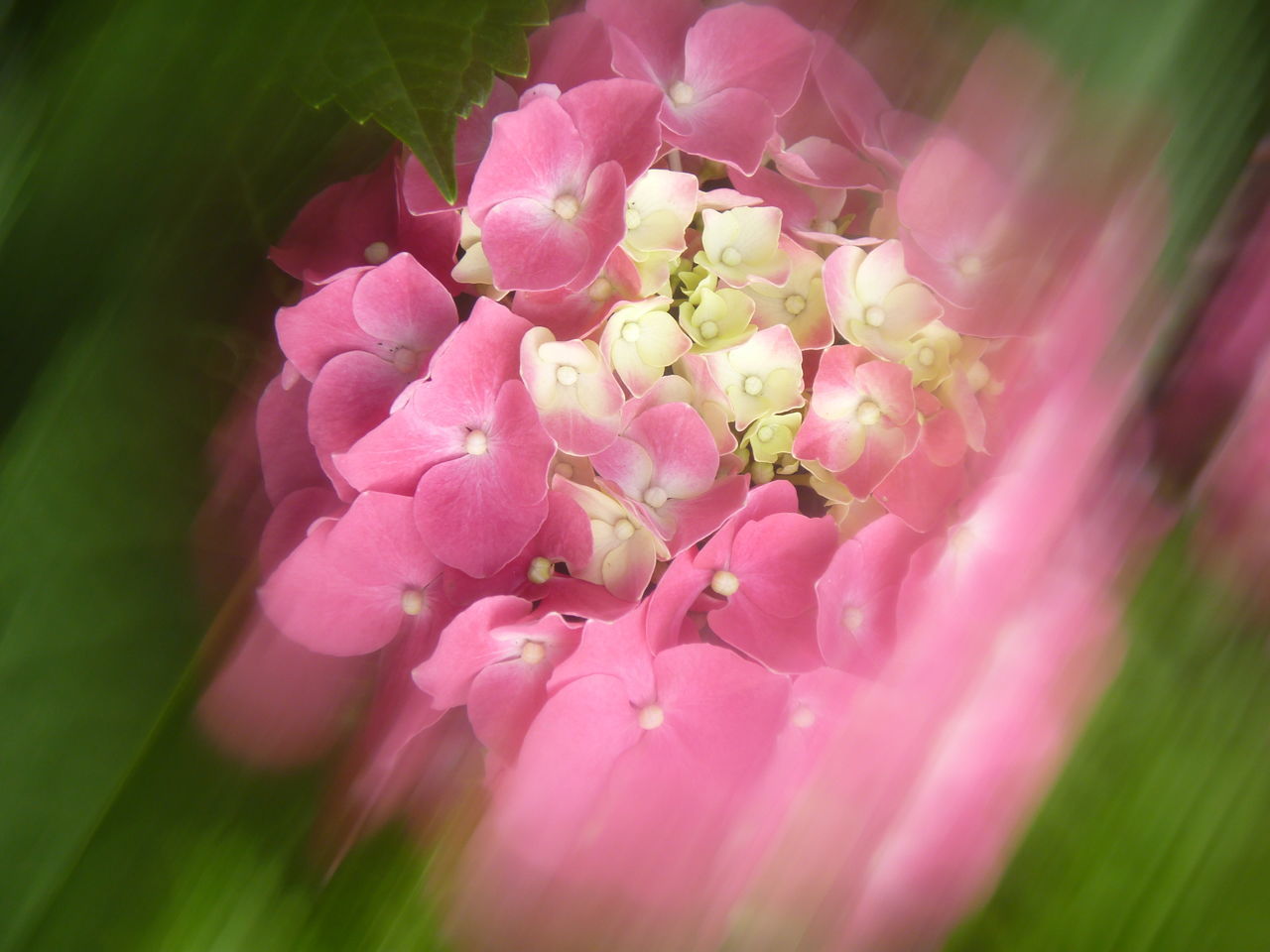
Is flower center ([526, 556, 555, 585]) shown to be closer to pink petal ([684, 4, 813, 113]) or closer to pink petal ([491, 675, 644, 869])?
pink petal ([491, 675, 644, 869])

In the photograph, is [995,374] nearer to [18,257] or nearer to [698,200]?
[698,200]

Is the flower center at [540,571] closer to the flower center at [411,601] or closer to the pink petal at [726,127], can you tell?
the flower center at [411,601]

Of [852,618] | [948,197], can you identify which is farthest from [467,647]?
[948,197]

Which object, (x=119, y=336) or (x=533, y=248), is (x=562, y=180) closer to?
(x=533, y=248)

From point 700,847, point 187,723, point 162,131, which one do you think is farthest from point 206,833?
point 162,131

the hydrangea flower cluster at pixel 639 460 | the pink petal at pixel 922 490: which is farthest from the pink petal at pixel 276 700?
the pink petal at pixel 922 490

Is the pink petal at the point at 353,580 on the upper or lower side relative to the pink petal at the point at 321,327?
lower
